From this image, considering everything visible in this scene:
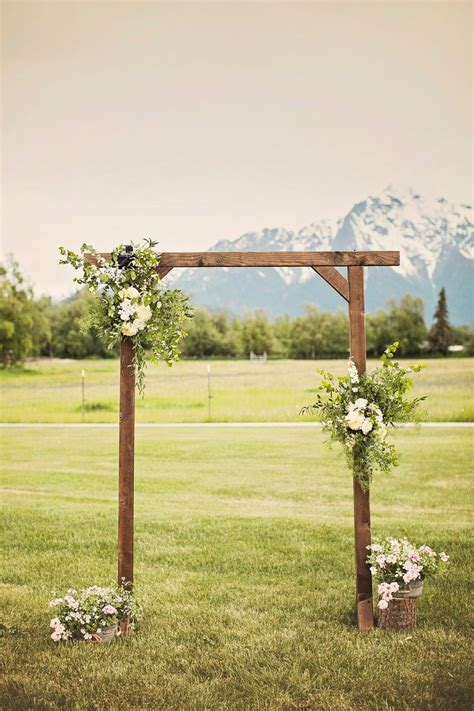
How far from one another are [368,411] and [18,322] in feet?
58.8

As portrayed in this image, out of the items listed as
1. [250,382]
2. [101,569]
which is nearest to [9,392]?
[250,382]

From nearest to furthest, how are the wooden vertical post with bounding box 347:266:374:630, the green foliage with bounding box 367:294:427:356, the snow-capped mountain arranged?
the wooden vertical post with bounding box 347:266:374:630 → the green foliage with bounding box 367:294:427:356 → the snow-capped mountain

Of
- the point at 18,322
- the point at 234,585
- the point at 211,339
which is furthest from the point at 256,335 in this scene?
the point at 234,585

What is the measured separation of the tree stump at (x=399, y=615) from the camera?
434 cm

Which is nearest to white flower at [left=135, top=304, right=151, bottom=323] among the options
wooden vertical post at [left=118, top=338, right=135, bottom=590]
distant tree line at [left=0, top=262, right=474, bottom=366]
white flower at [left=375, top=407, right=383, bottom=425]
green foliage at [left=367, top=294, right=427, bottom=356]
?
wooden vertical post at [left=118, top=338, right=135, bottom=590]

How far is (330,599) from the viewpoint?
16.1 feet

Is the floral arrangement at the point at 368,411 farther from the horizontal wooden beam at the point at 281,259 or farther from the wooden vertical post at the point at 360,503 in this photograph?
the horizontal wooden beam at the point at 281,259

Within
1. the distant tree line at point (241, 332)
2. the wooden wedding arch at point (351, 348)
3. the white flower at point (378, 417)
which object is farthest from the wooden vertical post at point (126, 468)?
the distant tree line at point (241, 332)

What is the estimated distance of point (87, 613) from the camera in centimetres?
419

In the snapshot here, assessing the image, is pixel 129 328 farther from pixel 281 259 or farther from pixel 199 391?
pixel 199 391

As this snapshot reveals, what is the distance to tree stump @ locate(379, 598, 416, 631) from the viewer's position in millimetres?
4344

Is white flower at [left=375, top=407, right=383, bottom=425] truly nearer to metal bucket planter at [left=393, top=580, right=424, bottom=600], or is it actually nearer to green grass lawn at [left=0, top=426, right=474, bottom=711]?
metal bucket planter at [left=393, top=580, right=424, bottom=600]

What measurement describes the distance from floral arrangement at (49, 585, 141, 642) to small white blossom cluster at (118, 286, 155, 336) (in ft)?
4.59

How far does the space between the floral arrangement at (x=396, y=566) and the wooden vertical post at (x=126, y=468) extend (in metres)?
1.33
